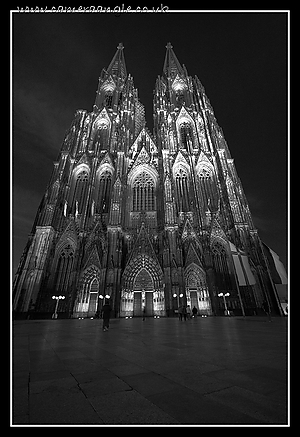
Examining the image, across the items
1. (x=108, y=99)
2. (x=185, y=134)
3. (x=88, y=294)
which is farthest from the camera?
(x=108, y=99)

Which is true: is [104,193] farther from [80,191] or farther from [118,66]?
[118,66]

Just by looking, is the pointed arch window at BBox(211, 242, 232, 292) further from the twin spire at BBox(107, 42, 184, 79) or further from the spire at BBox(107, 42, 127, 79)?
the spire at BBox(107, 42, 127, 79)

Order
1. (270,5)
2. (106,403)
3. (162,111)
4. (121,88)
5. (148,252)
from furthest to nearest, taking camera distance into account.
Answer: (121,88) < (162,111) < (148,252) < (270,5) < (106,403)

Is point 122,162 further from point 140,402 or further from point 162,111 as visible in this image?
point 140,402

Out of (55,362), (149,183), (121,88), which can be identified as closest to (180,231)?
(149,183)

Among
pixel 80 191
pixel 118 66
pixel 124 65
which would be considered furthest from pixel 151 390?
pixel 124 65

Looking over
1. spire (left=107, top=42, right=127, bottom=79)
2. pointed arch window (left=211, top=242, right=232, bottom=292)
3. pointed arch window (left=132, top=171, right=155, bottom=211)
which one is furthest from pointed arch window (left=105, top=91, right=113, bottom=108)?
pointed arch window (left=211, top=242, right=232, bottom=292)

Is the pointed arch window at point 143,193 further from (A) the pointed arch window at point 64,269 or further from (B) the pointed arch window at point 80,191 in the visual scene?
(A) the pointed arch window at point 64,269
